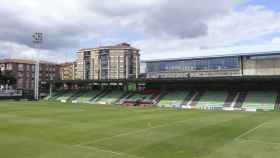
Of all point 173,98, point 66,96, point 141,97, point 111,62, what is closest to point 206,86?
point 173,98

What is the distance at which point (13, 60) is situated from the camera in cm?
14325

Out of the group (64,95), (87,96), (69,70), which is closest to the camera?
(87,96)

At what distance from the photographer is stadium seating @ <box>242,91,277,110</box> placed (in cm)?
5282

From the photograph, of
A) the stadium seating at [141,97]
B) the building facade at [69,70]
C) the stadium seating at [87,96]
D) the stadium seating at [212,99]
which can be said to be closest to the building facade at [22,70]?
the building facade at [69,70]

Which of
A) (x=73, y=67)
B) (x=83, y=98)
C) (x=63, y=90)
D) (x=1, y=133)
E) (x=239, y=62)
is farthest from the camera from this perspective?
(x=73, y=67)

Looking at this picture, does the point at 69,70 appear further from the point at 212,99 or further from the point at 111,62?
the point at 212,99

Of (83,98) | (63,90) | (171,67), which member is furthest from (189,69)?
(63,90)

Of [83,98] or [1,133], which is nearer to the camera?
[1,133]

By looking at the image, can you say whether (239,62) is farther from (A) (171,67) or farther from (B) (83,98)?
(B) (83,98)

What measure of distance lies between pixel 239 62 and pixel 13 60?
384 ft

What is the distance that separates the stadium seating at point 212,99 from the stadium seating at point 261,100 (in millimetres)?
4779

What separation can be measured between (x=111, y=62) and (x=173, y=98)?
313 feet

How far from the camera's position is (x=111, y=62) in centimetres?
15650

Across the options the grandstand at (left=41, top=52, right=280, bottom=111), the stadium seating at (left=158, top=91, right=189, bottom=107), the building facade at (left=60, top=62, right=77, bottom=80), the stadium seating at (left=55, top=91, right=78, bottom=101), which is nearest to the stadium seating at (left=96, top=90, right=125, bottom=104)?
the grandstand at (left=41, top=52, right=280, bottom=111)
